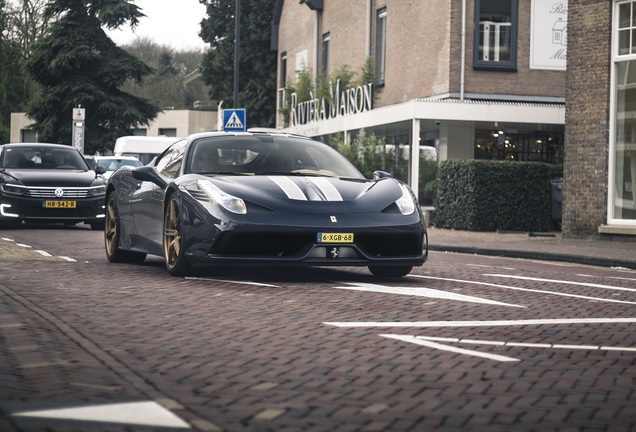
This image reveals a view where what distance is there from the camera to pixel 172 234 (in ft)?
35.3

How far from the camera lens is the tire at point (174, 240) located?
414 inches

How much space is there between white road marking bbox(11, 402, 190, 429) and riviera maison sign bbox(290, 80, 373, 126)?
3019 centimetres

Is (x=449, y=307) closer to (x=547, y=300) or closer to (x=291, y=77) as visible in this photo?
(x=547, y=300)

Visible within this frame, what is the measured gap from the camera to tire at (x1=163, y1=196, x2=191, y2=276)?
1052cm

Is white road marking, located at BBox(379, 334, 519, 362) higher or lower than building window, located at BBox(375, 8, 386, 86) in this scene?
lower

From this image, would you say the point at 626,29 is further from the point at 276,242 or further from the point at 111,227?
the point at 276,242

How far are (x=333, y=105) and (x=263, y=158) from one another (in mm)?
27013

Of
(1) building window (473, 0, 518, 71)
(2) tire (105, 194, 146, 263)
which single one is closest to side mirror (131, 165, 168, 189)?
(2) tire (105, 194, 146, 263)

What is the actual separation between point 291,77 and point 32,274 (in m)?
36.4

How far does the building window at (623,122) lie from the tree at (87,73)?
41858 millimetres

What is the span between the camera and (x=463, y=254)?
18094 mm

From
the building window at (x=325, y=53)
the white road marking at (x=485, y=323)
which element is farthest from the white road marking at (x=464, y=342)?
the building window at (x=325, y=53)

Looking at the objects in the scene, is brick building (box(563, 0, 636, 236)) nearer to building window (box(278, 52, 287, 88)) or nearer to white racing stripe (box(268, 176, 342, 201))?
white racing stripe (box(268, 176, 342, 201))

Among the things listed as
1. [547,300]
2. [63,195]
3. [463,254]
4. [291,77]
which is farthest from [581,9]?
[291,77]
